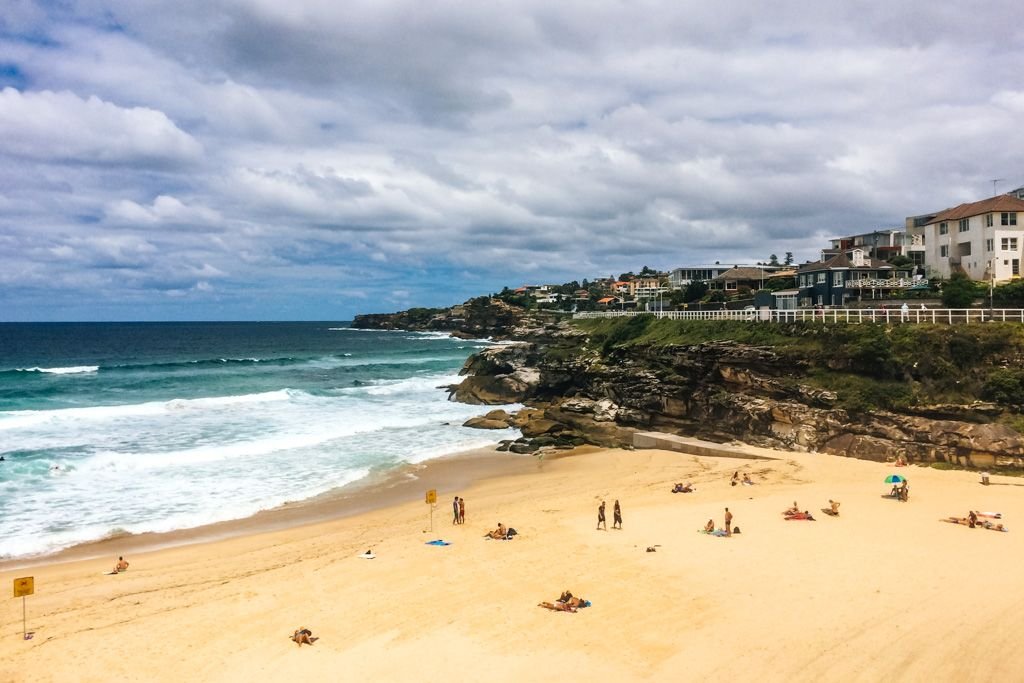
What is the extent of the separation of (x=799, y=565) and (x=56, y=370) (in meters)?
77.8

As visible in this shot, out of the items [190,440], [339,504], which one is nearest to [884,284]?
[339,504]

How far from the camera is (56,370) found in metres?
71.1

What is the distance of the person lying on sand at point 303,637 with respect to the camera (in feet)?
42.0

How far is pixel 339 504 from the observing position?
2417 cm

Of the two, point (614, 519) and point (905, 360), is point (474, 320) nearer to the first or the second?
point (905, 360)

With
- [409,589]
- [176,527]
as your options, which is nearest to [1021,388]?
[409,589]

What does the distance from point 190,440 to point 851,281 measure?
41.8m

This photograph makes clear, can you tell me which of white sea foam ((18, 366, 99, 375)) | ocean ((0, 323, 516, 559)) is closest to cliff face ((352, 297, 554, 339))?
ocean ((0, 323, 516, 559))

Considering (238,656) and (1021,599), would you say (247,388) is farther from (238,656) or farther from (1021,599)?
(1021,599)

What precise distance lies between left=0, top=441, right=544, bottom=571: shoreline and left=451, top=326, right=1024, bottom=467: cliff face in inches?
170

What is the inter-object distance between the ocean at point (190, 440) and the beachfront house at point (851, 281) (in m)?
25.8

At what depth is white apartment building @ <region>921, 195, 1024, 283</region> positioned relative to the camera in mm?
39438

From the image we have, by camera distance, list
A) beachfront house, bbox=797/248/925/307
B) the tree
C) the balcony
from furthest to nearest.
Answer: beachfront house, bbox=797/248/925/307 → the balcony → the tree

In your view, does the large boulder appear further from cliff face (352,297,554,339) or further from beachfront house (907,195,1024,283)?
cliff face (352,297,554,339)
